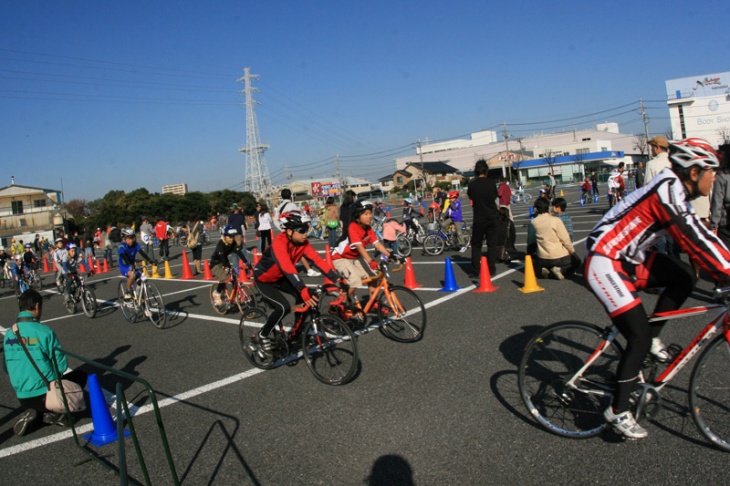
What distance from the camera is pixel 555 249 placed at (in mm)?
9453

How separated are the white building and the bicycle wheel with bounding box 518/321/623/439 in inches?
4407

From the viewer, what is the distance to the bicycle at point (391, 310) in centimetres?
666

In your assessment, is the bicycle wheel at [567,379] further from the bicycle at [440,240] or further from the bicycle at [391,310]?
the bicycle at [440,240]

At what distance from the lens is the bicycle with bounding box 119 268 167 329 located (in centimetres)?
957

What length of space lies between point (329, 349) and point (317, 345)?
0.55 ft

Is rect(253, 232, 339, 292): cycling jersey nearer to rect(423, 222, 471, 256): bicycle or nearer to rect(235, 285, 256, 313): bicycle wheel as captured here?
rect(235, 285, 256, 313): bicycle wheel

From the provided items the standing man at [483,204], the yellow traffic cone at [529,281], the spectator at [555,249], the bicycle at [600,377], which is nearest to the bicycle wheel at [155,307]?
the standing man at [483,204]

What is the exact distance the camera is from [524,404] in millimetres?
4098

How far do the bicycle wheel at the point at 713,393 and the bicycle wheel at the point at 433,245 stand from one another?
11484mm

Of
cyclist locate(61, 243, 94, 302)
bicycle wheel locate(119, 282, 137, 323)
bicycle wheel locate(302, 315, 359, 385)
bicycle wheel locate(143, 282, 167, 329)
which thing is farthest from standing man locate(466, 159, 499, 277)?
cyclist locate(61, 243, 94, 302)

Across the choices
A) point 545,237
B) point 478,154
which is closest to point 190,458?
point 545,237

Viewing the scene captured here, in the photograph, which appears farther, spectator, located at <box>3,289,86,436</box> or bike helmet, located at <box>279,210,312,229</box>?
bike helmet, located at <box>279,210,312,229</box>

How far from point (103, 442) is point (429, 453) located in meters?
2.94

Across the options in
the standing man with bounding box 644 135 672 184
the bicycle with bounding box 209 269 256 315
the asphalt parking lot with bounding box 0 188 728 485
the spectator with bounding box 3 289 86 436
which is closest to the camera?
the asphalt parking lot with bounding box 0 188 728 485
